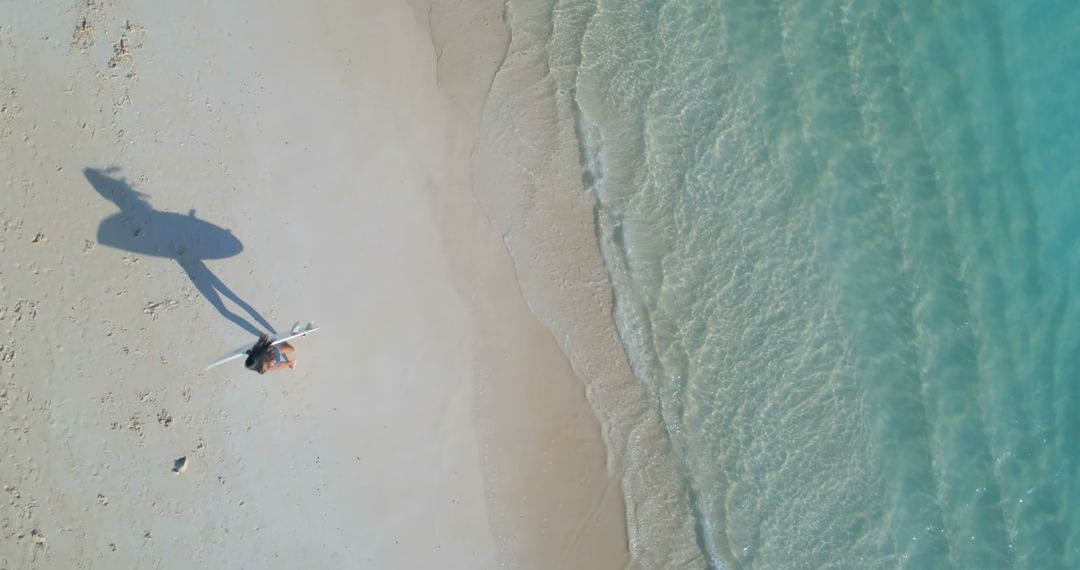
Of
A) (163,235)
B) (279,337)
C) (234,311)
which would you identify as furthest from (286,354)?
(163,235)

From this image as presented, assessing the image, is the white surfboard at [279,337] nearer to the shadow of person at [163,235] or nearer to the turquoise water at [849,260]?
the shadow of person at [163,235]

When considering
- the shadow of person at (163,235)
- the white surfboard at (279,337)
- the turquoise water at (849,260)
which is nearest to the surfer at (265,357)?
the white surfboard at (279,337)

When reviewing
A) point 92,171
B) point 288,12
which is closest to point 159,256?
point 92,171

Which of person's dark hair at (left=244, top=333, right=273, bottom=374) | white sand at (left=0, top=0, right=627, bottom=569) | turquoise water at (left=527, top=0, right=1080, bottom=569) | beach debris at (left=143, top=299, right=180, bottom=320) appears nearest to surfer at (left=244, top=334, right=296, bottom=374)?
person's dark hair at (left=244, top=333, right=273, bottom=374)

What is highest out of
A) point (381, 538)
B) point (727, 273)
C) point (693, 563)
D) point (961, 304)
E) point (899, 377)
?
point (727, 273)

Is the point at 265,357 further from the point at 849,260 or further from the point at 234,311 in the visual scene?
Result: the point at 849,260

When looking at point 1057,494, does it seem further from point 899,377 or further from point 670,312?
point 670,312
